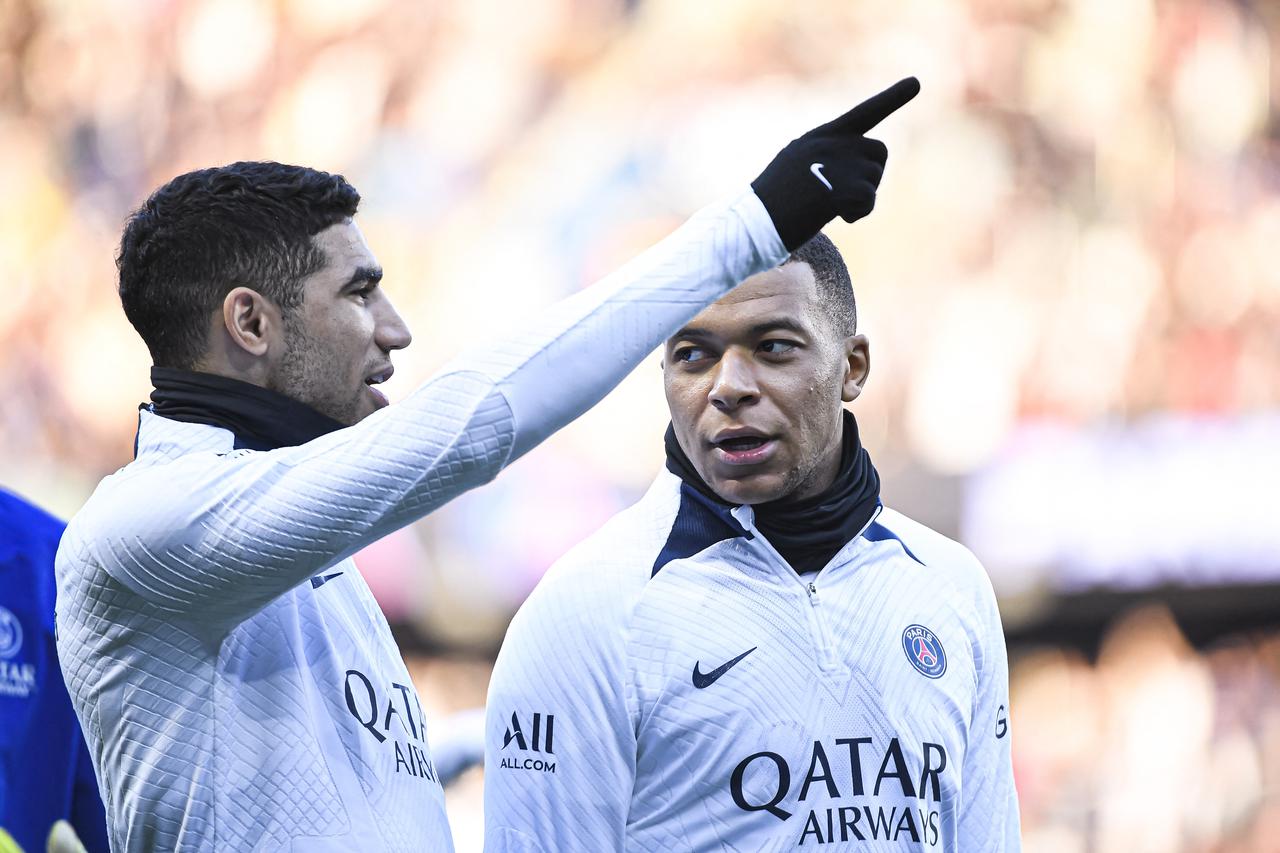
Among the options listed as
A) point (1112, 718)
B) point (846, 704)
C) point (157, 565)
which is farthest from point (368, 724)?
point (1112, 718)

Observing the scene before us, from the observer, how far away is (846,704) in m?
2.44

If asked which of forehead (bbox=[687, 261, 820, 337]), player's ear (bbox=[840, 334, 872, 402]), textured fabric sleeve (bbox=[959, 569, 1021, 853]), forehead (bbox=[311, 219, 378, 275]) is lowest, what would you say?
textured fabric sleeve (bbox=[959, 569, 1021, 853])

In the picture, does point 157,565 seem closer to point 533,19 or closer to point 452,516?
point 452,516

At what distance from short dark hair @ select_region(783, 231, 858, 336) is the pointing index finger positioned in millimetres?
713

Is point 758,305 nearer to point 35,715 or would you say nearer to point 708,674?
point 708,674

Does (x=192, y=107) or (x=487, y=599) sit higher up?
(x=192, y=107)

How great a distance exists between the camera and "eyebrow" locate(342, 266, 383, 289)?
2.14m

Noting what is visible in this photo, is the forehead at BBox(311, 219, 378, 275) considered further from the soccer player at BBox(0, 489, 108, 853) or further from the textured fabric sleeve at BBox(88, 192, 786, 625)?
the soccer player at BBox(0, 489, 108, 853)

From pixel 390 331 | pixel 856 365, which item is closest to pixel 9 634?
pixel 390 331

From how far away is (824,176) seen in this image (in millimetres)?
1853

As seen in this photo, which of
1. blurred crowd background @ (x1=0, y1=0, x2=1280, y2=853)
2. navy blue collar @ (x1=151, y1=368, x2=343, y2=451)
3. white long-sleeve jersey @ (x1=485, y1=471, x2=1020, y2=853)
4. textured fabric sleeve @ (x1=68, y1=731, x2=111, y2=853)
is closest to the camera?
navy blue collar @ (x1=151, y1=368, x2=343, y2=451)

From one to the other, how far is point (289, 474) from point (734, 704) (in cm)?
90

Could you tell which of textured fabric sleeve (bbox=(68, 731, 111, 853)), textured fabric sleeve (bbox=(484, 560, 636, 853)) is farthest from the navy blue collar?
textured fabric sleeve (bbox=(68, 731, 111, 853))

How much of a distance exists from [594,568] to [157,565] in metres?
0.86
